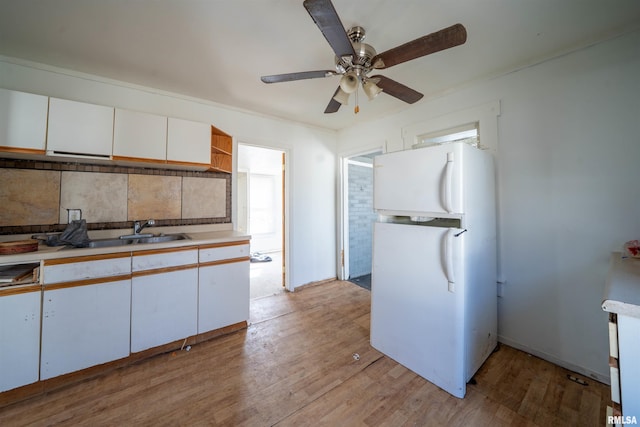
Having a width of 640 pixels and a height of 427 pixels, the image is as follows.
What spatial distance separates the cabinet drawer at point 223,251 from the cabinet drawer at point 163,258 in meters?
0.07

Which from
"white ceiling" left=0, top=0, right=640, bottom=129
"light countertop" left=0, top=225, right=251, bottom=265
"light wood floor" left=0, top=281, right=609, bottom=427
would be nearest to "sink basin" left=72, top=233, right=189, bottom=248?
"light countertop" left=0, top=225, right=251, bottom=265

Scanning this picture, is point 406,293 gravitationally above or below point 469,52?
below

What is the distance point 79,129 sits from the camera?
1895 mm

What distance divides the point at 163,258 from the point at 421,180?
218 centimetres

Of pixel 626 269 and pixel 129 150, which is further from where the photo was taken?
pixel 129 150

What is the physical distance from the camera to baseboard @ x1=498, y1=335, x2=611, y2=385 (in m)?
1.66

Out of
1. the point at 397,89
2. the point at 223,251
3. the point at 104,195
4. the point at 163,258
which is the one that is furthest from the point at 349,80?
the point at 104,195

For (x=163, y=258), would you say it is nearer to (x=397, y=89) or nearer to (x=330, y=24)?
(x=330, y=24)

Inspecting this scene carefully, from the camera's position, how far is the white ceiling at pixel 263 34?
4.75 ft

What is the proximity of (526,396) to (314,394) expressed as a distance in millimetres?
1420

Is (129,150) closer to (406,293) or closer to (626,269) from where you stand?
(406,293)

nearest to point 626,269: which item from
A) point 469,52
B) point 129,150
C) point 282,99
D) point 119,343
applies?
point 469,52

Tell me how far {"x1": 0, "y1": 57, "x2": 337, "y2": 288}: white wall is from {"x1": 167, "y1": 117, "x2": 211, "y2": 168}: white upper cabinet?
15.7 inches

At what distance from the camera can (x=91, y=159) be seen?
198cm
